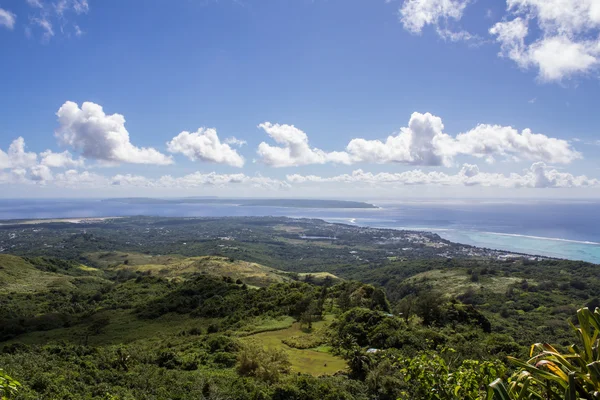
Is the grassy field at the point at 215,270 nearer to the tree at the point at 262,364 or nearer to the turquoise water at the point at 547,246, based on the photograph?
the tree at the point at 262,364

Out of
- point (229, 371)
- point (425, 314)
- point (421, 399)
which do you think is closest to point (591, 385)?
point (421, 399)

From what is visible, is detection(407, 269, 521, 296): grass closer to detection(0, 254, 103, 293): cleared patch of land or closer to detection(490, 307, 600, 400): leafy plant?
detection(0, 254, 103, 293): cleared patch of land

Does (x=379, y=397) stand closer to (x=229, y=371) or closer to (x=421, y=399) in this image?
(x=229, y=371)

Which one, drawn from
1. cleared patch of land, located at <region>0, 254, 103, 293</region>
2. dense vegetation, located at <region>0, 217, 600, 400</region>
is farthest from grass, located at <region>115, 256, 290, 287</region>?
cleared patch of land, located at <region>0, 254, 103, 293</region>

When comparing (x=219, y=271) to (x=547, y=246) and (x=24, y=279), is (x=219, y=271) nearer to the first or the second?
(x=24, y=279)

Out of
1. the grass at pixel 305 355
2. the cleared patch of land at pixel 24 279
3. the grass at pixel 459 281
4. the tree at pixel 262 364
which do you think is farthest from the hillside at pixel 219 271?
the tree at pixel 262 364

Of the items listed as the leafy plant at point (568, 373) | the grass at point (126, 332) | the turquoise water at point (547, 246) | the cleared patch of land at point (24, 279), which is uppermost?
the leafy plant at point (568, 373)
